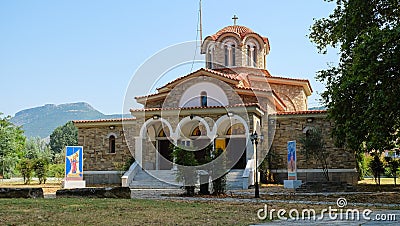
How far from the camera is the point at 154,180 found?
2597 centimetres

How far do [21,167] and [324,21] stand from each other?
2151 cm

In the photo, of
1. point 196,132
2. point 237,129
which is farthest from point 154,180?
point 237,129

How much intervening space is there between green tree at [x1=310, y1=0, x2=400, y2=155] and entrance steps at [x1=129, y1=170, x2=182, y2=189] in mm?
8862

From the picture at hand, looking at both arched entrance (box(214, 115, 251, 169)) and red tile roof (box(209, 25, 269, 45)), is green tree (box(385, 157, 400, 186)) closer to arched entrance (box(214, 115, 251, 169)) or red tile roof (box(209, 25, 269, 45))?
arched entrance (box(214, 115, 251, 169))

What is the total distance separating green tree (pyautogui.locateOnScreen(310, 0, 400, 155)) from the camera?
51.4ft

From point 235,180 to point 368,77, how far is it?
33.6 ft

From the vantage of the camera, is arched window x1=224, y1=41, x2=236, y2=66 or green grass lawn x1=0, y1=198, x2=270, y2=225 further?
arched window x1=224, y1=41, x2=236, y2=66

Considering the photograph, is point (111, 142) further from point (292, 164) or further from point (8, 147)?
point (8, 147)

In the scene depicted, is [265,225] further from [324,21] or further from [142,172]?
[142,172]

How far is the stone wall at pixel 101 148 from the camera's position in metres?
30.9

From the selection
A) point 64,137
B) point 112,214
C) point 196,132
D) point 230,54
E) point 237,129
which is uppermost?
point 230,54

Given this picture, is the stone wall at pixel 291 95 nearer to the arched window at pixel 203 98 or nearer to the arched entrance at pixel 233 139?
the arched window at pixel 203 98

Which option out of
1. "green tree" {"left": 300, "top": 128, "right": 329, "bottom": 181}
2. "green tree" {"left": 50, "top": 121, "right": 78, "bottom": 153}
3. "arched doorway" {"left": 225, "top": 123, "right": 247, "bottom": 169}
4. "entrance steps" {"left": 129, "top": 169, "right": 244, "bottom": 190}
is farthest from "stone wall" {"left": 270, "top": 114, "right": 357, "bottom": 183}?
"green tree" {"left": 50, "top": 121, "right": 78, "bottom": 153}

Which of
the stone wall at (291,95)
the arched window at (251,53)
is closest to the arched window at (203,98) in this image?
the arched window at (251,53)
